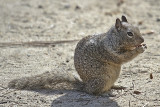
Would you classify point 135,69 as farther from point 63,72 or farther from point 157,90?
point 63,72

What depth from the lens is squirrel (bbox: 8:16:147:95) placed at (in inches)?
205

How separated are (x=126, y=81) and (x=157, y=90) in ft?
1.88

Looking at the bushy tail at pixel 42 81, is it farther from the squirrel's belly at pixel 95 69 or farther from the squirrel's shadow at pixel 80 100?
the squirrel's belly at pixel 95 69

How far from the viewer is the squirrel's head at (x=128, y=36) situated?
5176mm

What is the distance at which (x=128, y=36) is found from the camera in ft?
17.0

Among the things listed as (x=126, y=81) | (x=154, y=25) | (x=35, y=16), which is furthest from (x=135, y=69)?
(x=35, y=16)

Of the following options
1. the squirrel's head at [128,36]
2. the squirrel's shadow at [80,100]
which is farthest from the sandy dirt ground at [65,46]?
the squirrel's head at [128,36]

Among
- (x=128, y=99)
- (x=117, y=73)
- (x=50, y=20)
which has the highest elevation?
(x=50, y=20)

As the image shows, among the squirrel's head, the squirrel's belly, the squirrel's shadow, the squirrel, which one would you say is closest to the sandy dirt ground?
the squirrel's shadow

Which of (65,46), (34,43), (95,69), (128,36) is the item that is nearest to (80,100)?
(95,69)

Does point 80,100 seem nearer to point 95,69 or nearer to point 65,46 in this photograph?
point 95,69

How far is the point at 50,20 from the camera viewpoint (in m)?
8.78

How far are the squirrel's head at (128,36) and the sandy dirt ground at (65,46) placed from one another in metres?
0.64

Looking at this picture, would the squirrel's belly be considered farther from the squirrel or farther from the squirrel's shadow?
the squirrel's shadow
